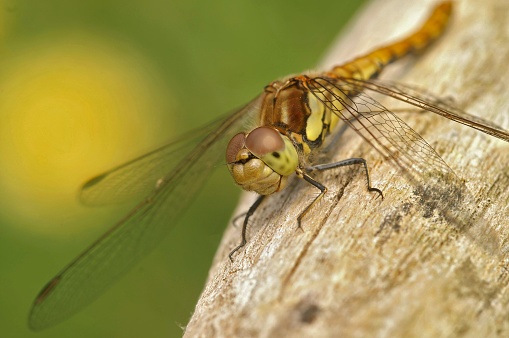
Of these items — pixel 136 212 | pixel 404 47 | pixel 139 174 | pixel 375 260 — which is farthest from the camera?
pixel 404 47

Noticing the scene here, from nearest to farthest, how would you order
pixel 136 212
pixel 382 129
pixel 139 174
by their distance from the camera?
1. pixel 382 129
2. pixel 136 212
3. pixel 139 174

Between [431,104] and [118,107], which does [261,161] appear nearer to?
[431,104]

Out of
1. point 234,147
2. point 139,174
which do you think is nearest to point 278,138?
point 234,147

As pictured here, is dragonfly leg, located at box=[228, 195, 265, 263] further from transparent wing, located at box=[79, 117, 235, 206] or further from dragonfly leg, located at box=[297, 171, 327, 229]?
transparent wing, located at box=[79, 117, 235, 206]

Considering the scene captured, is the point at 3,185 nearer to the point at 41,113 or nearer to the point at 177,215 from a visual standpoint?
the point at 41,113

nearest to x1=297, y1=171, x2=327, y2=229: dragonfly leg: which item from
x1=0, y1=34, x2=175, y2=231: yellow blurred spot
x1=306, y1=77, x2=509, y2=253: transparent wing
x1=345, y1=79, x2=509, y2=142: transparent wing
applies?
x1=306, y1=77, x2=509, y2=253: transparent wing

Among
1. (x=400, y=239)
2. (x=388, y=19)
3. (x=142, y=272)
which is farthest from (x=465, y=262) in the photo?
(x=142, y=272)

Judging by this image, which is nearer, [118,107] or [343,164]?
[343,164]
